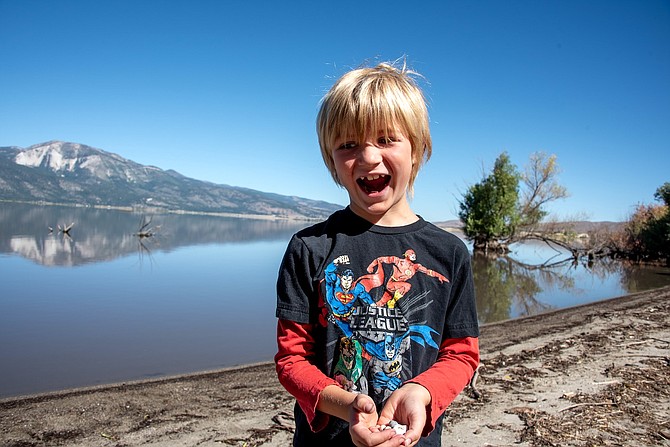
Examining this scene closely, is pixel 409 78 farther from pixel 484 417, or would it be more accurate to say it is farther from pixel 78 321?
pixel 78 321

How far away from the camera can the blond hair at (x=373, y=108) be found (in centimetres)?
155

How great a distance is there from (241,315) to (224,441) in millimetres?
8313

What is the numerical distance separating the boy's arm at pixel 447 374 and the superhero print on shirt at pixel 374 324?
2.6 inches

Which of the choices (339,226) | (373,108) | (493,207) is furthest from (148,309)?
(493,207)

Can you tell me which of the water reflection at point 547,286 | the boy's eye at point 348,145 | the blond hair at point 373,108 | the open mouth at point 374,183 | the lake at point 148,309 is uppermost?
the blond hair at point 373,108

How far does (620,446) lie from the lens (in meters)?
3.65

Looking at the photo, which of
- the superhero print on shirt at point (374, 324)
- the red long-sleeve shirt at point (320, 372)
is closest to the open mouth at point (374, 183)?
the superhero print on shirt at point (374, 324)

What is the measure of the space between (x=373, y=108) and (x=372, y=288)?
604 millimetres

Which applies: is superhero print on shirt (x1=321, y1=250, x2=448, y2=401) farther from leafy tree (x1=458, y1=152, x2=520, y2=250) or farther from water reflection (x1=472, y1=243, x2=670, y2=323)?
leafy tree (x1=458, y1=152, x2=520, y2=250)

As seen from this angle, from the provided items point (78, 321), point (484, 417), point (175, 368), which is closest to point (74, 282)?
point (78, 321)

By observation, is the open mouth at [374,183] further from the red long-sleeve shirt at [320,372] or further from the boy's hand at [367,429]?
the boy's hand at [367,429]

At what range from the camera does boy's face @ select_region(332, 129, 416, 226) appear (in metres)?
1.57

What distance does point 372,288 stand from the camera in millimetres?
1544

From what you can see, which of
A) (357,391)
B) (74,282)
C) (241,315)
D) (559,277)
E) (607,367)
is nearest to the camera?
(357,391)
